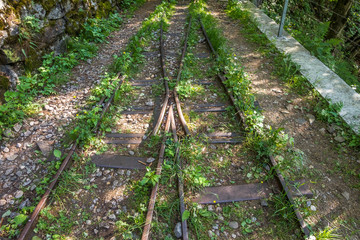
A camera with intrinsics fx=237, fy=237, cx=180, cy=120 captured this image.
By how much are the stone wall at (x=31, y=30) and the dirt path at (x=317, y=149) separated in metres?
5.02

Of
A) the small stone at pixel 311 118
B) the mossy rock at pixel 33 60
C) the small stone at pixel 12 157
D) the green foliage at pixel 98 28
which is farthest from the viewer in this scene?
the green foliage at pixel 98 28

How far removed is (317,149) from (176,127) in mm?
2456

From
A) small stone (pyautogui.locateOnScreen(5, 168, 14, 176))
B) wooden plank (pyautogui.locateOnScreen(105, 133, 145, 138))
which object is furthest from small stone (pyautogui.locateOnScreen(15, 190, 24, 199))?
wooden plank (pyautogui.locateOnScreen(105, 133, 145, 138))

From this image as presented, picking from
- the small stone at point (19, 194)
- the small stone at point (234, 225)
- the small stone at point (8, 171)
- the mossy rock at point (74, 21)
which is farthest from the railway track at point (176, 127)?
the mossy rock at point (74, 21)

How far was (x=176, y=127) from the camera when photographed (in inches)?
169

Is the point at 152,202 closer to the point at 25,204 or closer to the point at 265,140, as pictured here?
the point at 25,204

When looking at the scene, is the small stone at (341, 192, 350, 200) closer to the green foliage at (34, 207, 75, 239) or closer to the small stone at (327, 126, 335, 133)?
the small stone at (327, 126, 335, 133)

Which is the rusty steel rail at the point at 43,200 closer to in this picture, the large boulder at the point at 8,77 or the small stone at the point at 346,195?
the large boulder at the point at 8,77

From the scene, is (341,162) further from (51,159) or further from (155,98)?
(51,159)

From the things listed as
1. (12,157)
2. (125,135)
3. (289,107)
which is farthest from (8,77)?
(289,107)

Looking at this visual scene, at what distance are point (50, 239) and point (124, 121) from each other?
2305 mm

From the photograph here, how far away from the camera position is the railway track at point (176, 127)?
328 cm

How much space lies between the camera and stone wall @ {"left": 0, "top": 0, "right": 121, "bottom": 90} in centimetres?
505

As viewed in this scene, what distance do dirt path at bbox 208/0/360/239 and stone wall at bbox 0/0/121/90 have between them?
198 inches
